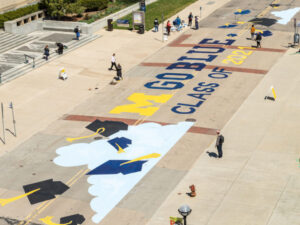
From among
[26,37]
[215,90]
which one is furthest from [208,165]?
[26,37]

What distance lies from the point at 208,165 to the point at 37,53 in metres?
24.3

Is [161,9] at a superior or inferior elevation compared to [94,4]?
inferior

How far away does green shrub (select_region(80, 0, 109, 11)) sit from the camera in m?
58.0

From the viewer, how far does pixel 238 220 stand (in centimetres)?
2270

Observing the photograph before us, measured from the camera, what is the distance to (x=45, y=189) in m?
26.6

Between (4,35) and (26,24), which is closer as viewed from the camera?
(4,35)

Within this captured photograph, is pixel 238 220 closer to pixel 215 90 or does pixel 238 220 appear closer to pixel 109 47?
pixel 215 90

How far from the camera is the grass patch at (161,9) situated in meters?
57.7

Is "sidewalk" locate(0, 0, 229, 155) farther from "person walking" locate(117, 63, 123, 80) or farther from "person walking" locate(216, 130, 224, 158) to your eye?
"person walking" locate(216, 130, 224, 158)

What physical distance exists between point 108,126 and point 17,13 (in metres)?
24.0

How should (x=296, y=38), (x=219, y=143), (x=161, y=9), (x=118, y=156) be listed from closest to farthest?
(x=219, y=143)
(x=118, y=156)
(x=296, y=38)
(x=161, y=9)

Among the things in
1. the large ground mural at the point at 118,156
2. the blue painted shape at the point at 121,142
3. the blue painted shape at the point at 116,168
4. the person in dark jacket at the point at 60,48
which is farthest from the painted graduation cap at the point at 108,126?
the person in dark jacket at the point at 60,48

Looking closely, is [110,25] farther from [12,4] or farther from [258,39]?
[258,39]

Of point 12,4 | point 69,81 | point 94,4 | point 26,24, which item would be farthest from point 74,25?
point 69,81
